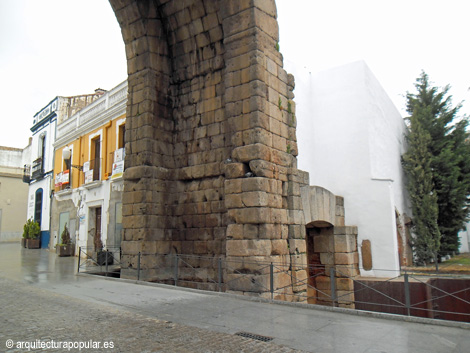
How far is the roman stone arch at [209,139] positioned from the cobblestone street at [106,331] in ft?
8.64

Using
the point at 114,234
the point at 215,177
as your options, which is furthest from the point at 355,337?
the point at 114,234

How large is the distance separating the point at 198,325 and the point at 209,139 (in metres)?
5.19

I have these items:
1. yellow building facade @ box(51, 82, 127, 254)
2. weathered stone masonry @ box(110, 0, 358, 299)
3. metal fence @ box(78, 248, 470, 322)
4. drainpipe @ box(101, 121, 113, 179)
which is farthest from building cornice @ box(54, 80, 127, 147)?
metal fence @ box(78, 248, 470, 322)

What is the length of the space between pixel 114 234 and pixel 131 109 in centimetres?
580

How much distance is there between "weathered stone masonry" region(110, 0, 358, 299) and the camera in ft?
24.0

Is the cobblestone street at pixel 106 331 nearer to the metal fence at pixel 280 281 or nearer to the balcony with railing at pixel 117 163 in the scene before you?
the metal fence at pixel 280 281

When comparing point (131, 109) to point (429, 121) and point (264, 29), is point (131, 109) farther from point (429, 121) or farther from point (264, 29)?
point (429, 121)

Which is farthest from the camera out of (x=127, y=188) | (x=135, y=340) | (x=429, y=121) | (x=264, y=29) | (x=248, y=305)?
(x=429, y=121)

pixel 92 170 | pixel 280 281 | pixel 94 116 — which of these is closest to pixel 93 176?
pixel 92 170

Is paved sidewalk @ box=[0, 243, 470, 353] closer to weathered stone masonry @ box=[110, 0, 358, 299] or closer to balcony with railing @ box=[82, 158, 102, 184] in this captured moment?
weathered stone masonry @ box=[110, 0, 358, 299]

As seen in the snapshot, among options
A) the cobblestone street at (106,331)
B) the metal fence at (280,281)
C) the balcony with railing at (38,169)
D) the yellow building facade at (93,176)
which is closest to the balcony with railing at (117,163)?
the yellow building facade at (93,176)

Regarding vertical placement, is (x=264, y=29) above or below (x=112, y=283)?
above

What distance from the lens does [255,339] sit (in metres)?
4.06

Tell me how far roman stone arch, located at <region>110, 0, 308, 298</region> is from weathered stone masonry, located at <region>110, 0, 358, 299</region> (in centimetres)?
2
